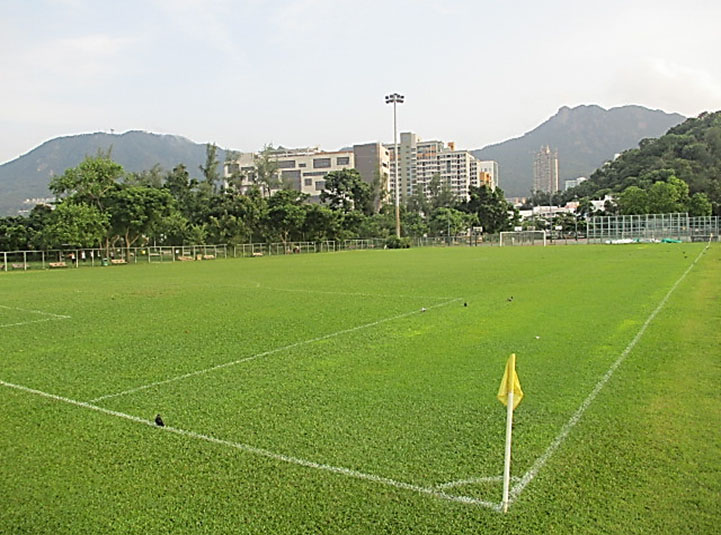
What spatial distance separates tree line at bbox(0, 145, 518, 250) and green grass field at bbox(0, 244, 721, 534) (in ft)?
110

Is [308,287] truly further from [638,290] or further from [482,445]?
[482,445]

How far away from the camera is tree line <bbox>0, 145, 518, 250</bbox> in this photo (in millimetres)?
43219

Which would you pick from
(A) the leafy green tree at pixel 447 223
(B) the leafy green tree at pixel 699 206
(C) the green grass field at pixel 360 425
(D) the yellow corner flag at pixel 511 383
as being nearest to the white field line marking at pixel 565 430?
(C) the green grass field at pixel 360 425

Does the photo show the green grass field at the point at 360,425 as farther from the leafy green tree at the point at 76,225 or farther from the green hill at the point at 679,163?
the green hill at the point at 679,163

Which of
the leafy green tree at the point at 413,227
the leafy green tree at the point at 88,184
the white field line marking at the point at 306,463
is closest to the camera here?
the white field line marking at the point at 306,463

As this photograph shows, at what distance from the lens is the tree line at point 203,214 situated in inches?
1702

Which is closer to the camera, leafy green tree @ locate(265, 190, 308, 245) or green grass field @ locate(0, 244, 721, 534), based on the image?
green grass field @ locate(0, 244, 721, 534)

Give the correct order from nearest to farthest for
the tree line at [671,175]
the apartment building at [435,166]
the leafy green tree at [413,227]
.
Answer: the leafy green tree at [413,227], the tree line at [671,175], the apartment building at [435,166]

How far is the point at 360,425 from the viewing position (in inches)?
212

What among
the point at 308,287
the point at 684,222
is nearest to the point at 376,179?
the point at 684,222

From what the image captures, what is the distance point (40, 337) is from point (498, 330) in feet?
26.0

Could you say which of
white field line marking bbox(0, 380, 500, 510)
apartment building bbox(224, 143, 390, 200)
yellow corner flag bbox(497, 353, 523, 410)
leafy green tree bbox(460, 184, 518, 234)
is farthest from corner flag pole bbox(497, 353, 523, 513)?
apartment building bbox(224, 143, 390, 200)

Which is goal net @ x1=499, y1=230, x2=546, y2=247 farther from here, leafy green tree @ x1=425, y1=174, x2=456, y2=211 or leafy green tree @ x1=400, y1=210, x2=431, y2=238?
leafy green tree @ x1=425, y1=174, x2=456, y2=211

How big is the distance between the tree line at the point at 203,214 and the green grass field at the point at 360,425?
110 ft
